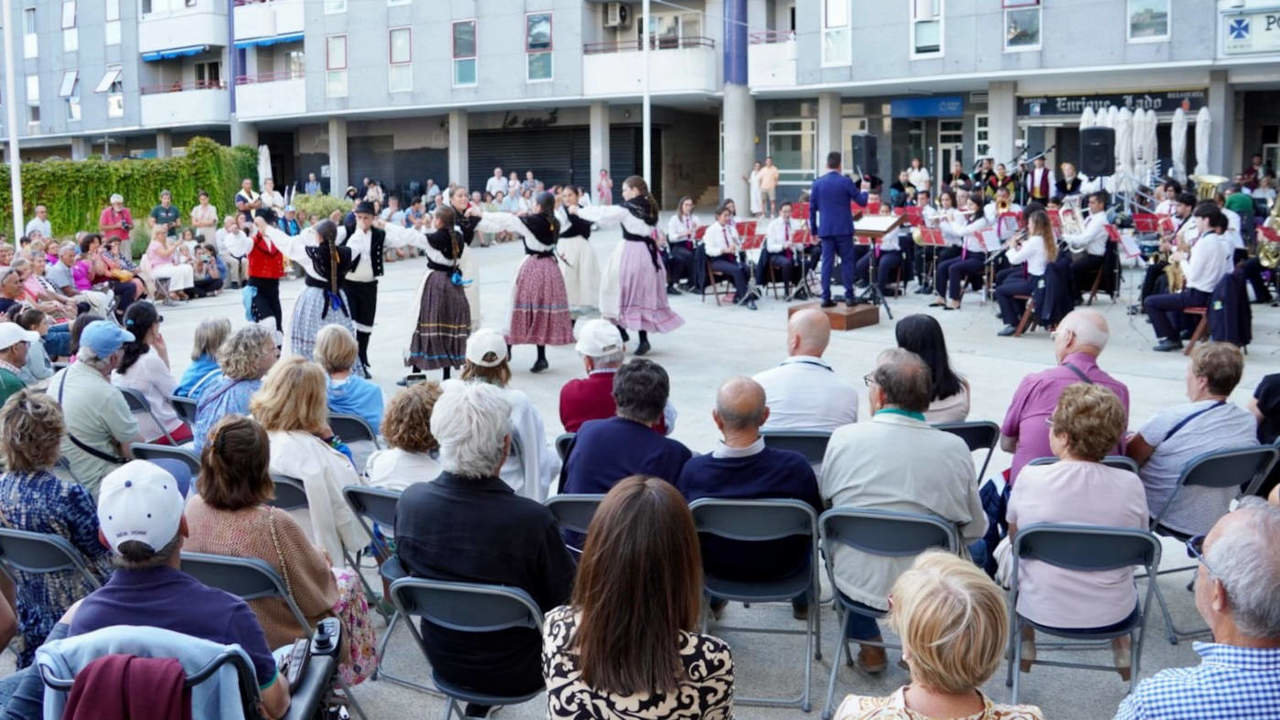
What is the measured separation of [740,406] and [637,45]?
28792 mm

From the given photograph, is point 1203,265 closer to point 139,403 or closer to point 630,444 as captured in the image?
point 630,444

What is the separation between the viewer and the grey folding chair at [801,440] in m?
5.24

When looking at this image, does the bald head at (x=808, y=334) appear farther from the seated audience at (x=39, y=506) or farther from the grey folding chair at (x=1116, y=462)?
the seated audience at (x=39, y=506)

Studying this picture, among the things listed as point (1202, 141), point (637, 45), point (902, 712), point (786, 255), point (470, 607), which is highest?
point (637, 45)

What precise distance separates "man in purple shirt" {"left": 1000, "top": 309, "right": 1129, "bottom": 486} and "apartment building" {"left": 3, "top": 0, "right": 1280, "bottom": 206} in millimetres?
19713

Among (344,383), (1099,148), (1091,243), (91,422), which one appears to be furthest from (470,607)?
(1099,148)

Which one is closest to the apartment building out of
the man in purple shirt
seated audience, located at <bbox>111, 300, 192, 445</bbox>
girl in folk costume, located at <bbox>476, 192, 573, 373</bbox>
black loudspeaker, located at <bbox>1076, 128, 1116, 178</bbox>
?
black loudspeaker, located at <bbox>1076, 128, 1116, 178</bbox>

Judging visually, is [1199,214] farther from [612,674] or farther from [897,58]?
[897,58]

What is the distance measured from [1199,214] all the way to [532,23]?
23.9m

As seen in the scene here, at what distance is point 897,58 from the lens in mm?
26844

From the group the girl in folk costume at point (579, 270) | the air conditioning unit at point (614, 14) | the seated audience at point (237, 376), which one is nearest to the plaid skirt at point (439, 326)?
the girl in folk costume at point (579, 270)

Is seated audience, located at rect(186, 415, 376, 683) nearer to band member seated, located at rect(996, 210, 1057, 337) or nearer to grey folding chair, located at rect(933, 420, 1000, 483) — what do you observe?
grey folding chair, located at rect(933, 420, 1000, 483)

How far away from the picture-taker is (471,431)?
375 cm

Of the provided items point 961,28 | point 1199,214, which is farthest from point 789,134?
point 1199,214
